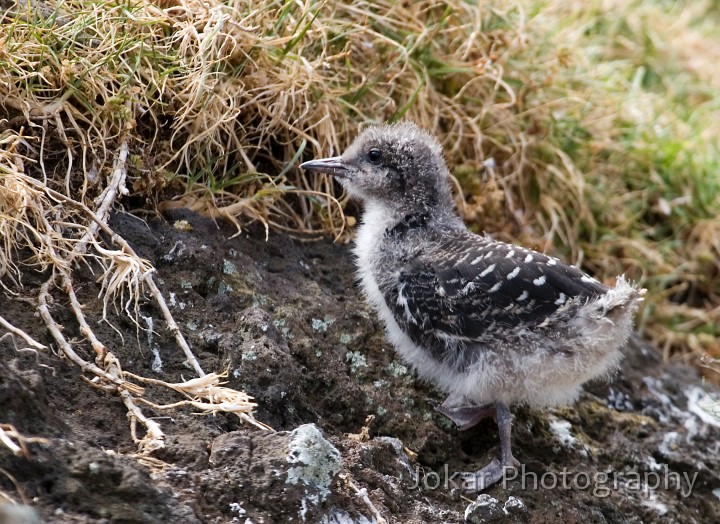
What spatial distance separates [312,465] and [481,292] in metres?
1.17

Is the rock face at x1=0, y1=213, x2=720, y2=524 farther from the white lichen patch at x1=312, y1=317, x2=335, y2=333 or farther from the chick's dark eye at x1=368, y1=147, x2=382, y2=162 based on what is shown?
the chick's dark eye at x1=368, y1=147, x2=382, y2=162

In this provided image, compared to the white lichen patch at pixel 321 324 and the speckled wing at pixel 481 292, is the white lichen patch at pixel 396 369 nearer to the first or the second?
the speckled wing at pixel 481 292

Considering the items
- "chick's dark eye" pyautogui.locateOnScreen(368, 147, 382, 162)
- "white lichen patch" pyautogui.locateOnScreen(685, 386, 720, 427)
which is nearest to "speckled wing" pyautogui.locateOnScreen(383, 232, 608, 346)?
"chick's dark eye" pyautogui.locateOnScreen(368, 147, 382, 162)

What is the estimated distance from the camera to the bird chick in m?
3.60

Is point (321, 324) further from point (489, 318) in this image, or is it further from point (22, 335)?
point (22, 335)

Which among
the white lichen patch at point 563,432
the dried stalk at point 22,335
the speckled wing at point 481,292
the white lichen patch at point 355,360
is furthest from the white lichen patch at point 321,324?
the dried stalk at point 22,335

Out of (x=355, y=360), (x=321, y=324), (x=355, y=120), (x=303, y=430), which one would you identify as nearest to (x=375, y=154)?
(x=355, y=120)

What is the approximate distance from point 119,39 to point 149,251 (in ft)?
3.12

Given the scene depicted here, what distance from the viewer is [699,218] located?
19.2ft

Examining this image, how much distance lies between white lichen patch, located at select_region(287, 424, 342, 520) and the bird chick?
812 mm

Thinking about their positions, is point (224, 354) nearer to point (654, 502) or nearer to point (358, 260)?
point (358, 260)

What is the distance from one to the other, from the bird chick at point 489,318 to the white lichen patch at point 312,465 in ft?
2.67

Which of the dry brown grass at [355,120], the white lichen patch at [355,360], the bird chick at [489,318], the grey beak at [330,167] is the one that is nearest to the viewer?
the bird chick at [489,318]

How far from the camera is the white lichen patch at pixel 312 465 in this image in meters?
2.84
